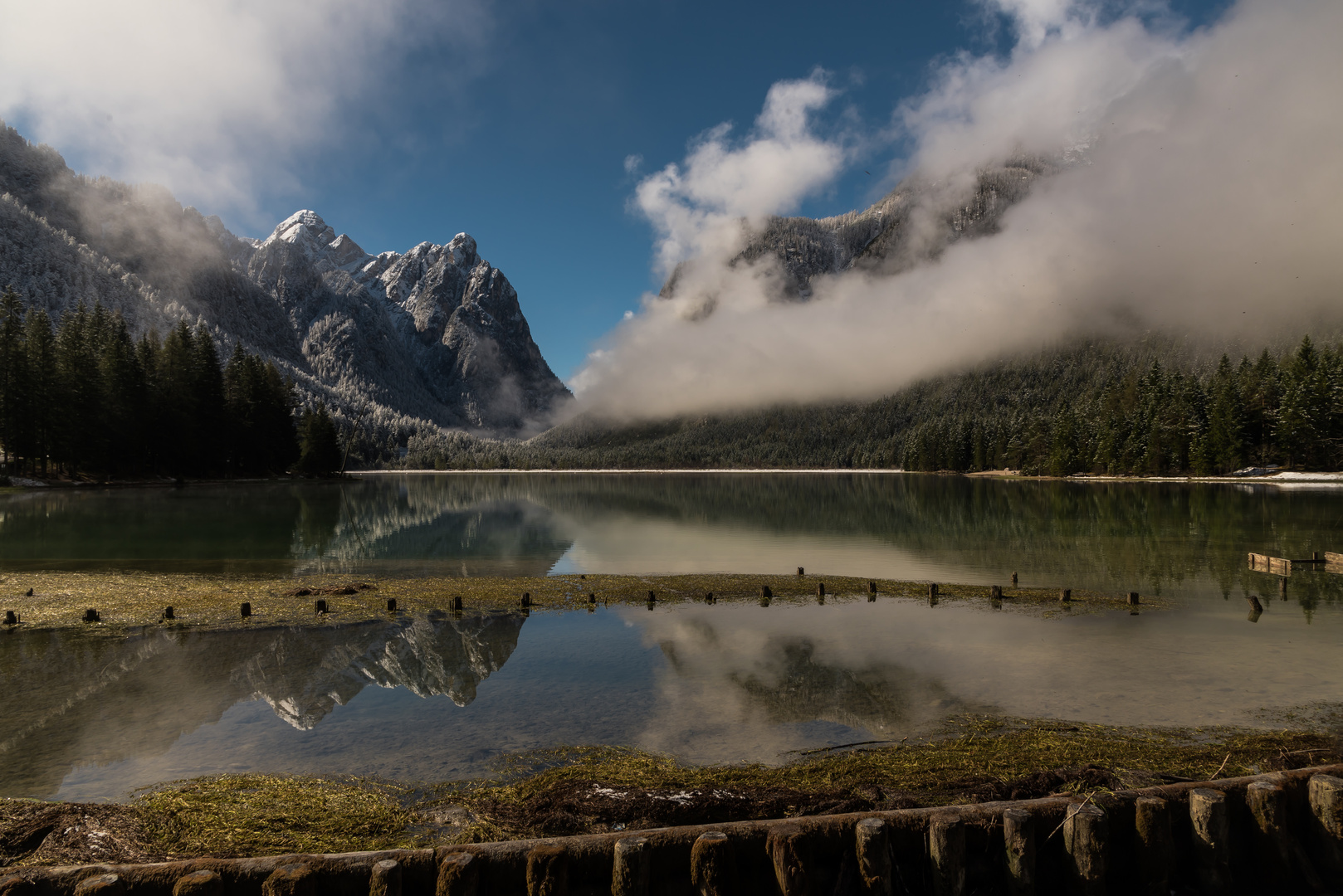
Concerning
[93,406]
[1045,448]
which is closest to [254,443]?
[93,406]

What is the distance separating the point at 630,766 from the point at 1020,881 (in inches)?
232

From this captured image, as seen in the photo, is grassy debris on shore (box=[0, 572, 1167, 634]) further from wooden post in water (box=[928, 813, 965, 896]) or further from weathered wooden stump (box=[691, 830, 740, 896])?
wooden post in water (box=[928, 813, 965, 896])

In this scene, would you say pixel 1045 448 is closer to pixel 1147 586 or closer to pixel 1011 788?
pixel 1147 586

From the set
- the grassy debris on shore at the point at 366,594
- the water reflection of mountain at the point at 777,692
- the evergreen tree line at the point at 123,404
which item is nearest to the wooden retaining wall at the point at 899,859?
the water reflection of mountain at the point at 777,692

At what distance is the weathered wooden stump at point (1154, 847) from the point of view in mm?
7461

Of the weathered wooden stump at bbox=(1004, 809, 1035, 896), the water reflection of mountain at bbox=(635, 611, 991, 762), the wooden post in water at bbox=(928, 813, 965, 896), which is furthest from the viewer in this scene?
the water reflection of mountain at bbox=(635, 611, 991, 762)

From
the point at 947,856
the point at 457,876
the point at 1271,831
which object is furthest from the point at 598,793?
the point at 1271,831

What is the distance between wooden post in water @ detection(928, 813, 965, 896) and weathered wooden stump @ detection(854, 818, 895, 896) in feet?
1.68

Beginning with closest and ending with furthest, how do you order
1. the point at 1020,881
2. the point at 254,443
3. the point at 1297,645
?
1. the point at 1020,881
2. the point at 1297,645
3. the point at 254,443

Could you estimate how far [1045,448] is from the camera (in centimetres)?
13812

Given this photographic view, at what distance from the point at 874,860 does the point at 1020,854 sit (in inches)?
65.5

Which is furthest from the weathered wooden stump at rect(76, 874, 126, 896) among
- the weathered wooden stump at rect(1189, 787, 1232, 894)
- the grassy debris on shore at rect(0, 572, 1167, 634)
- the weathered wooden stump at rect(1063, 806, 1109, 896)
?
the grassy debris on shore at rect(0, 572, 1167, 634)

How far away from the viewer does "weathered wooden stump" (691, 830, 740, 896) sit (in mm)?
6758

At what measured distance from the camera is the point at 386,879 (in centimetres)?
636
